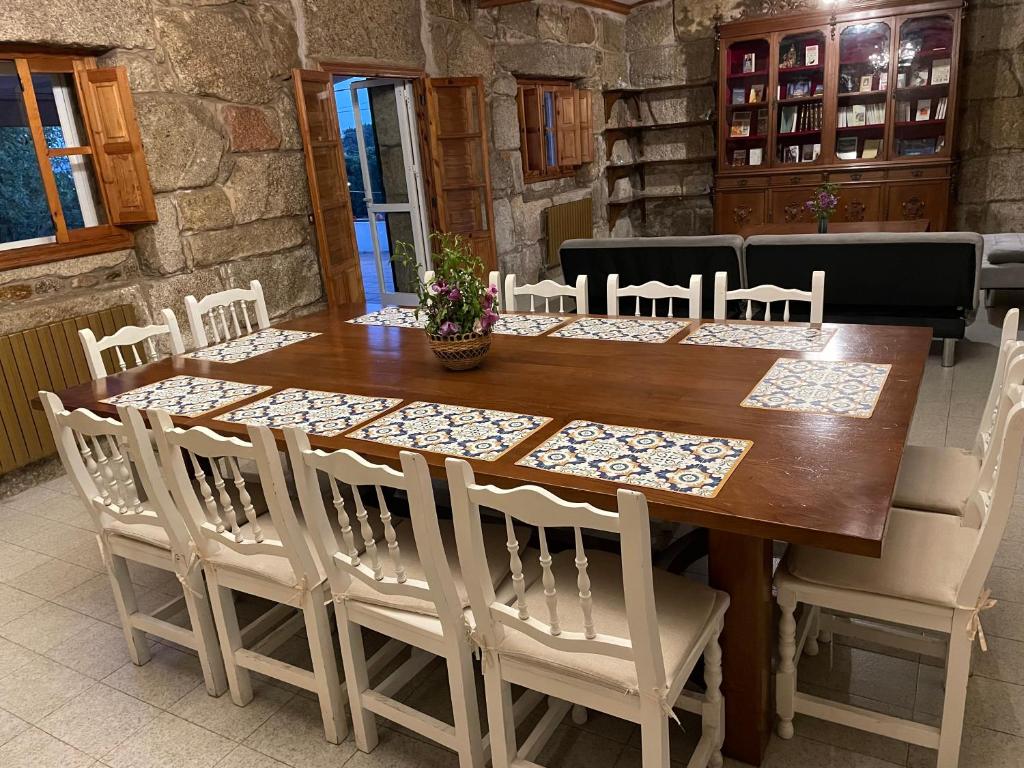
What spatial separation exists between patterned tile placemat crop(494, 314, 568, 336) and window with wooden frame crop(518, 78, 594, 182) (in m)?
3.81

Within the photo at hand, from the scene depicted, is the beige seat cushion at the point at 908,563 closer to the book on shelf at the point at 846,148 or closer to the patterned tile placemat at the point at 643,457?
the patterned tile placemat at the point at 643,457

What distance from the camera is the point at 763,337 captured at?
2.38m

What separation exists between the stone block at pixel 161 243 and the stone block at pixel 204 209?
0.05 metres

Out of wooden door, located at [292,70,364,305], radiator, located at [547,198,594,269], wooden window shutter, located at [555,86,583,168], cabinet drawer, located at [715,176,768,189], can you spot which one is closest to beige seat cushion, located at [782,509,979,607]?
wooden door, located at [292,70,364,305]

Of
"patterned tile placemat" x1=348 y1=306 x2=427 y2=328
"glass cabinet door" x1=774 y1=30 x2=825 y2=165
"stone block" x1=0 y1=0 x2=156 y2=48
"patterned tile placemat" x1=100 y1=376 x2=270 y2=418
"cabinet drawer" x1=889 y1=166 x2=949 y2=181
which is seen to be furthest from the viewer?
"glass cabinet door" x1=774 y1=30 x2=825 y2=165

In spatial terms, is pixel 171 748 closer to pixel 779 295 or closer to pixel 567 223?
pixel 779 295

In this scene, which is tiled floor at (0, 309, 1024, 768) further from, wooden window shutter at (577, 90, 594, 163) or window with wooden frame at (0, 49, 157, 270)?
wooden window shutter at (577, 90, 594, 163)

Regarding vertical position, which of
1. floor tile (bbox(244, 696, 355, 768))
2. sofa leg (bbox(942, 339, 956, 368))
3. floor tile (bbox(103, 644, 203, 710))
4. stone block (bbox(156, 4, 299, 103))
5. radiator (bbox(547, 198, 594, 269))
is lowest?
floor tile (bbox(244, 696, 355, 768))

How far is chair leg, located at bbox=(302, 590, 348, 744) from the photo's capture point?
5.79 ft

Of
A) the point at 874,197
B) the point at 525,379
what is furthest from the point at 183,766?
the point at 874,197

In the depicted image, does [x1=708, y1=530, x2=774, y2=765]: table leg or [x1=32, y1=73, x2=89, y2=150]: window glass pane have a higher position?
[x1=32, y1=73, x2=89, y2=150]: window glass pane

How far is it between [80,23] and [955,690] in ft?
13.4

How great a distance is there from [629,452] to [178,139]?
3.27m

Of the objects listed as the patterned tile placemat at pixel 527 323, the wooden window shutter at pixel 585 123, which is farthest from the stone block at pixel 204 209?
the wooden window shutter at pixel 585 123
